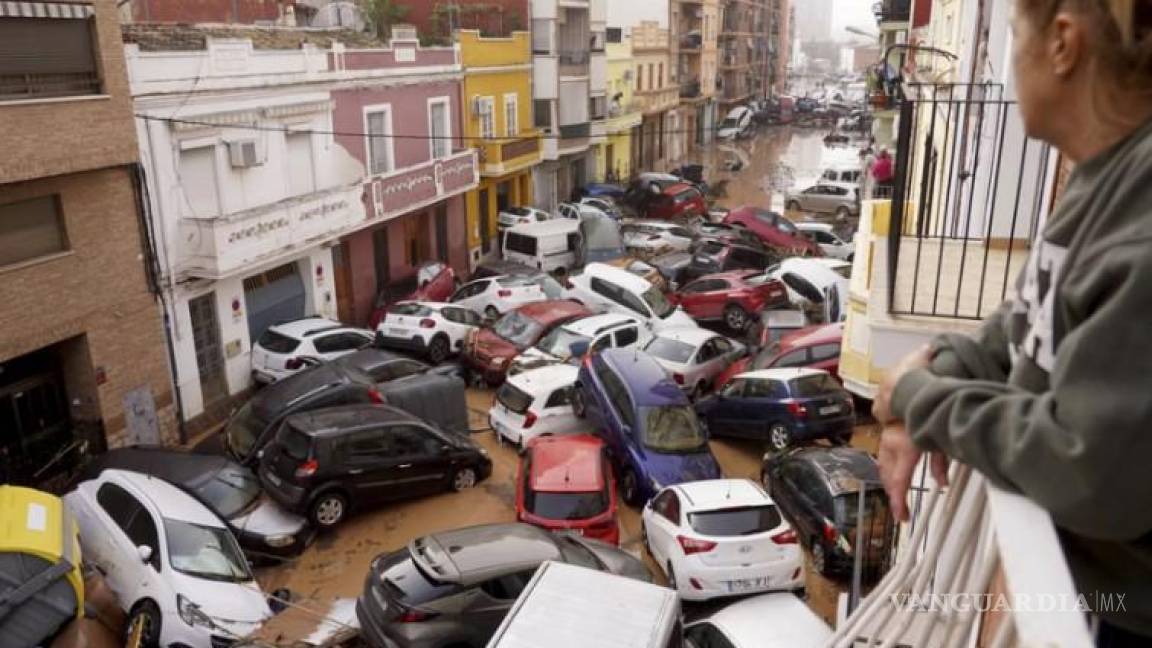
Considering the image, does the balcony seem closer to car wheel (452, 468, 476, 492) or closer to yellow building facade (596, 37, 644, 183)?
yellow building facade (596, 37, 644, 183)

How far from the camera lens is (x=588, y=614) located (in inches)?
252

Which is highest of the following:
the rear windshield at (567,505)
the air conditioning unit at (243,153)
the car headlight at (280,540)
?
the air conditioning unit at (243,153)

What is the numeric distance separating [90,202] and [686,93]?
43042 millimetres

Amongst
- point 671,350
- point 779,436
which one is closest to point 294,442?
point 779,436

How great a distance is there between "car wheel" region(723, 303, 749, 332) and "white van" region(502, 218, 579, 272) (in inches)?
257

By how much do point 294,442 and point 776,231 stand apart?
18700 millimetres

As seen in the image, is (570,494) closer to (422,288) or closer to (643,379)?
(643,379)

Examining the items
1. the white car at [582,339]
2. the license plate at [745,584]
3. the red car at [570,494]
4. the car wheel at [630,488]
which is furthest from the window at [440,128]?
the license plate at [745,584]

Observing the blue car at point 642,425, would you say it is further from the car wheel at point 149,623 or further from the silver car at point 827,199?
the silver car at point 827,199

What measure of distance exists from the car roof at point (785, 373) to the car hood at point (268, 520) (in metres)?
7.39

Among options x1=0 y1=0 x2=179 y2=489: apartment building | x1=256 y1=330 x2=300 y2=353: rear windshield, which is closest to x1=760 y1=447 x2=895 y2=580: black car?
x1=256 y1=330 x2=300 y2=353: rear windshield

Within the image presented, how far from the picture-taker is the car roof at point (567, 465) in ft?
36.1

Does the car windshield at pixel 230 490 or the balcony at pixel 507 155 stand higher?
the balcony at pixel 507 155

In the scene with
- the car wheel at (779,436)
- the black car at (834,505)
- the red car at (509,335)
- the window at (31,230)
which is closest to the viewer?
the black car at (834,505)
